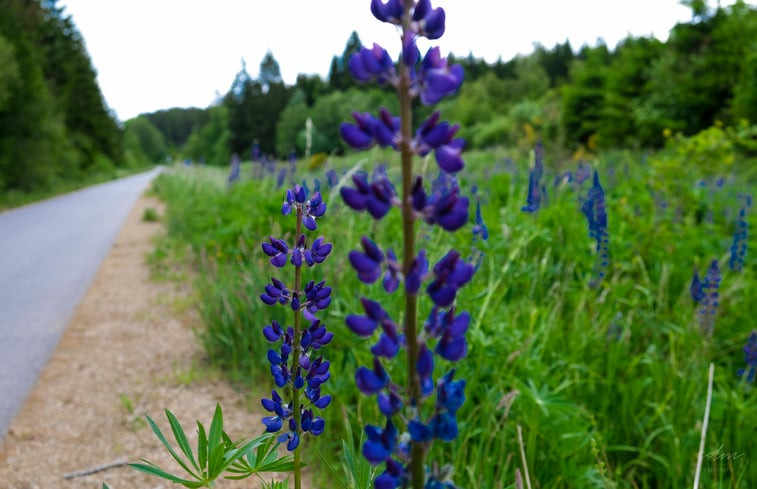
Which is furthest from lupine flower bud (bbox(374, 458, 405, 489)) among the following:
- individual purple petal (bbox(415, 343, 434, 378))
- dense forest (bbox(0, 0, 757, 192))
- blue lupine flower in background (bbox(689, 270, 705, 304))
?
dense forest (bbox(0, 0, 757, 192))

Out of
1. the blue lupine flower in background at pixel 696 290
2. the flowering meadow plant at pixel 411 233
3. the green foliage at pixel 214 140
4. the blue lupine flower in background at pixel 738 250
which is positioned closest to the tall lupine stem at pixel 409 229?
the flowering meadow plant at pixel 411 233

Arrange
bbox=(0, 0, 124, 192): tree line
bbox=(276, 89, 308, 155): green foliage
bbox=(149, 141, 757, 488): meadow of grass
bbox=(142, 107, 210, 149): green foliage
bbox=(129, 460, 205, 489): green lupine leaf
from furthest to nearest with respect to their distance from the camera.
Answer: bbox=(142, 107, 210, 149): green foliage, bbox=(276, 89, 308, 155): green foliage, bbox=(0, 0, 124, 192): tree line, bbox=(149, 141, 757, 488): meadow of grass, bbox=(129, 460, 205, 489): green lupine leaf

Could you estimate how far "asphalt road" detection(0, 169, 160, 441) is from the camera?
140 inches

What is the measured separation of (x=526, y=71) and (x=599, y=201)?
5077 cm

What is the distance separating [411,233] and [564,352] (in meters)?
2.66

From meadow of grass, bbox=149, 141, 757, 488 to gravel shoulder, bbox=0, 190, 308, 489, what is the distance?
31 cm

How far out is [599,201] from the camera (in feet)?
12.0

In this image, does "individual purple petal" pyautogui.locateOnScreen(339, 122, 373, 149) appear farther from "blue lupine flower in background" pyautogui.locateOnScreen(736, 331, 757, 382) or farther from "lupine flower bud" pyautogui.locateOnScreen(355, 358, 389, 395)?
"blue lupine flower in background" pyautogui.locateOnScreen(736, 331, 757, 382)

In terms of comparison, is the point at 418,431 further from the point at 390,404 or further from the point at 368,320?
the point at 368,320

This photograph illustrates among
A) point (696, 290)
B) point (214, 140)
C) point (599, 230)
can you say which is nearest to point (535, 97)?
point (599, 230)

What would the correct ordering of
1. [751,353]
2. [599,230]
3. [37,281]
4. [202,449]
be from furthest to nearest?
[37,281] → [599,230] → [751,353] → [202,449]

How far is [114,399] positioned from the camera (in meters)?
3.13

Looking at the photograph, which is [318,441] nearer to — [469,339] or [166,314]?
[469,339]

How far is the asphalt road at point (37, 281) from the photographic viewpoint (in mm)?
3543
